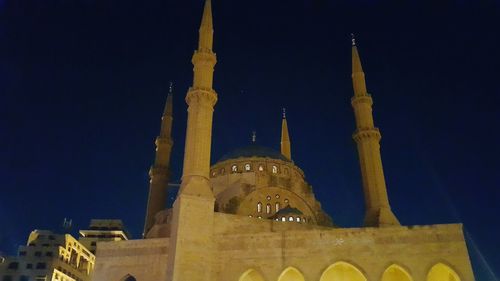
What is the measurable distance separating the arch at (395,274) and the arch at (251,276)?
232 inches

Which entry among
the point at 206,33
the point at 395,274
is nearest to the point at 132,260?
the point at 395,274

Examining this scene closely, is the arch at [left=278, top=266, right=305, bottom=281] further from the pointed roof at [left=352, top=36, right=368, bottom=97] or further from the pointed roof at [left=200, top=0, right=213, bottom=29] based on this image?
the pointed roof at [left=200, top=0, right=213, bottom=29]

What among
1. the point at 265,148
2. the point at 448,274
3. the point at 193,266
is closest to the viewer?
the point at 193,266

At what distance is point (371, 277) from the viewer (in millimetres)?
20547

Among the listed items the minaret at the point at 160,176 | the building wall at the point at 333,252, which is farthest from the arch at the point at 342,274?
the minaret at the point at 160,176

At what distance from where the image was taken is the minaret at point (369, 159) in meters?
24.4

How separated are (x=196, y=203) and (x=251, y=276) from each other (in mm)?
4714

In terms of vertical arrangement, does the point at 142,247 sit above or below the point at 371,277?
above

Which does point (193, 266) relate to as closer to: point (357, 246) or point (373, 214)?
point (357, 246)

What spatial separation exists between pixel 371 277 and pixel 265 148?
17031mm

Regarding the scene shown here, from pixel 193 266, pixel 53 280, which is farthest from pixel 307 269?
pixel 53 280

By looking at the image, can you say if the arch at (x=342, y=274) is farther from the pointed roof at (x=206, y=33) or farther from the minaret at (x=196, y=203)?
the pointed roof at (x=206, y=33)

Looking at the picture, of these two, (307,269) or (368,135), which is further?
(368,135)

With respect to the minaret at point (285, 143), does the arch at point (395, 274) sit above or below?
below
